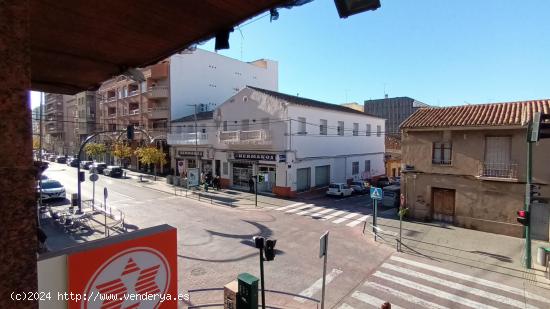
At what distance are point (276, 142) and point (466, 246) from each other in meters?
15.7

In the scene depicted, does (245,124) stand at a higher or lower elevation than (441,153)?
higher

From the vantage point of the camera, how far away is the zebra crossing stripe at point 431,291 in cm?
888

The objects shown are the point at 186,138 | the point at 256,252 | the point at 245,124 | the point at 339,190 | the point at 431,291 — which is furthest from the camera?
the point at 186,138

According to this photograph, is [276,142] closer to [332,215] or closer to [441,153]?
[332,215]

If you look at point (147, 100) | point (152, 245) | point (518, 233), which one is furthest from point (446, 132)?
point (147, 100)

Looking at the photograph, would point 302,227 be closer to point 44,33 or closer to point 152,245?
point 152,245

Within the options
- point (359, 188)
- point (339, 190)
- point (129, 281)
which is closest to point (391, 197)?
point (339, 190)

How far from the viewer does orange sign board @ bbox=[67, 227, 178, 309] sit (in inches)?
143

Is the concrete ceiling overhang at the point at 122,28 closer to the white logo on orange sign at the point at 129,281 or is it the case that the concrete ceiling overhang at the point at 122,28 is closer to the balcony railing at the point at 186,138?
the white logo on orange sign at the point at 129,281

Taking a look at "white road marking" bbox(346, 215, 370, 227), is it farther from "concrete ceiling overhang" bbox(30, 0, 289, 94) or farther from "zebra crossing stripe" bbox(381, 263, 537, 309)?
"concrete ceiling overhang" bbox(30, 0, 289, 94)

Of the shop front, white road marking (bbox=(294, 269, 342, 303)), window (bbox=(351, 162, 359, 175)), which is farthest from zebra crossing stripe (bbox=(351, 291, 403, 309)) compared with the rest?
window (bbox=(351, 162, 359, 175))

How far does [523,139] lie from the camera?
15375 mm

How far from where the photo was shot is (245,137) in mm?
27516

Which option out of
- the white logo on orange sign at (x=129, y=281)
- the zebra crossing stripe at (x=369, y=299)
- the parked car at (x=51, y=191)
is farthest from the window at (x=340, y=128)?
the white logo on orange sign at (x=129, y=281)
